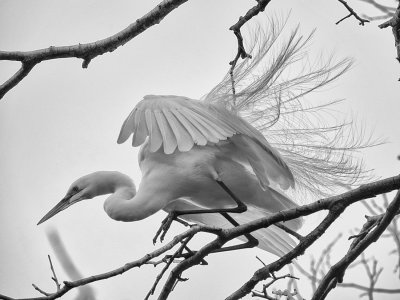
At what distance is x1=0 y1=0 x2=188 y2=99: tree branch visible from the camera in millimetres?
2260

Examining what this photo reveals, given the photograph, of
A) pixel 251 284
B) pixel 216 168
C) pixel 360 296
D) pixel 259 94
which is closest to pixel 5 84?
pixel 251 284

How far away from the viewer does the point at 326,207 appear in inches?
75.3

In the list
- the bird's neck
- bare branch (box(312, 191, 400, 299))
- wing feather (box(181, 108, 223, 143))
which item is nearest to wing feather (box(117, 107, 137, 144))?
wing feather (box(181, 108, 223, 143))

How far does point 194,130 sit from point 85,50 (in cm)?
61

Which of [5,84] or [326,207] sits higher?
[5,84]

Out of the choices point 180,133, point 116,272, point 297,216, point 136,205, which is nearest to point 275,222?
point 297,216

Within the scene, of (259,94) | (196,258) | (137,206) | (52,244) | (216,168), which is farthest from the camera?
(259,94)

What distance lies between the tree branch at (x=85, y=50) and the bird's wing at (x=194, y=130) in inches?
17.9

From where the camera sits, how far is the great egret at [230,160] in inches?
118

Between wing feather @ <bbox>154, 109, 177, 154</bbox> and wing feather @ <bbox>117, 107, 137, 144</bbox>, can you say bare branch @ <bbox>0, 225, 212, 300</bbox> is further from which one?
wing feather @ <bbox>117, 107, 137, 144</bbox>

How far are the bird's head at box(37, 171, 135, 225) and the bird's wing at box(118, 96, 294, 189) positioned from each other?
351 millimetres

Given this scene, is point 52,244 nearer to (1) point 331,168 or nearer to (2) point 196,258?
(2) point 196,258

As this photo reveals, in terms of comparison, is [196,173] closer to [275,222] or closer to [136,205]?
[136,205]

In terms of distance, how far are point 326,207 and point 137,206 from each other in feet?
4.26
